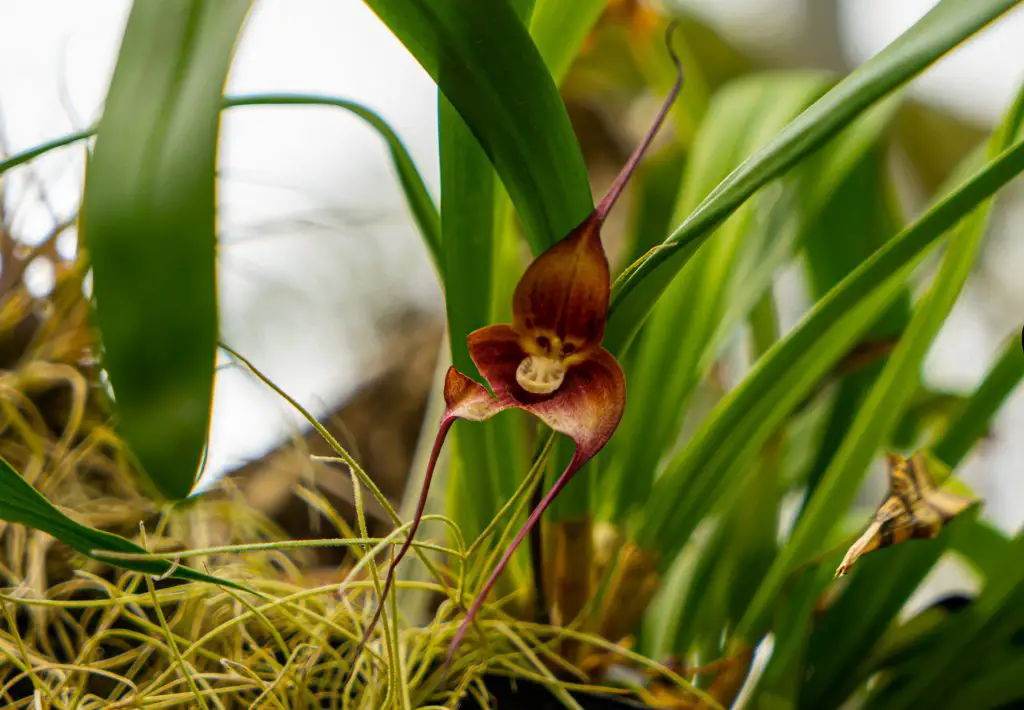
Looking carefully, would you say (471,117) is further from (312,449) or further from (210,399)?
(312,449)

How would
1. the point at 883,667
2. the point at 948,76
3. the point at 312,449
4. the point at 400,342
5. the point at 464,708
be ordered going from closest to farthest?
the point at 464,708 < the point at 883,667 < the point at 312,449 < the point at 400,342 < the point at 948,76

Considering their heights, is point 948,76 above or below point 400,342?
above

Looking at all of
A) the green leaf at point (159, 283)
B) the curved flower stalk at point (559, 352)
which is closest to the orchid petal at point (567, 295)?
the curved flower stalk at point (559, 352)

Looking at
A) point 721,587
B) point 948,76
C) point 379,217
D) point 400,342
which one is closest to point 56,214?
point 379,217

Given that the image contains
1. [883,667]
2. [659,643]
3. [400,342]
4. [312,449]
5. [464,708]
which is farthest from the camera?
[400,342]

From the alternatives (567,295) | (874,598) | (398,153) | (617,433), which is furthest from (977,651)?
(398,153)

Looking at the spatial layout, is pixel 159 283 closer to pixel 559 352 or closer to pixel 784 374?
pixel 559 352
